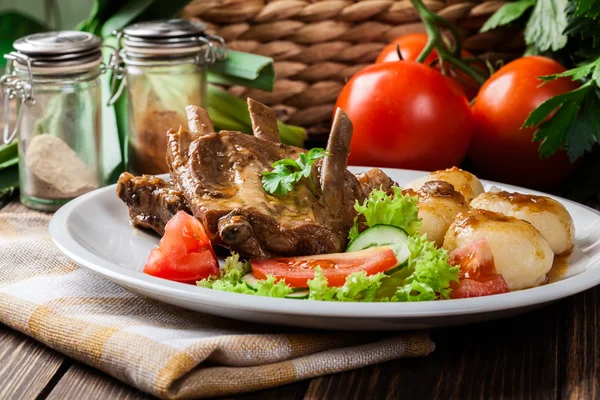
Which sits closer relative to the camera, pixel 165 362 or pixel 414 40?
pixel 165 362

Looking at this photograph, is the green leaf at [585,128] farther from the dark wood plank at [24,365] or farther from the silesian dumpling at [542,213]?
the dark wood plank at [24,365]

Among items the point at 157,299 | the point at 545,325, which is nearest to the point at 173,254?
the point at 157,299

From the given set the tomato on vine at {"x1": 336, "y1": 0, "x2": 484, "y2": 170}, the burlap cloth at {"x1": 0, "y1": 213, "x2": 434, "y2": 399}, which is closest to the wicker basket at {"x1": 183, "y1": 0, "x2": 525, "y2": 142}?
the tomato on vine at {"x1": 336, "y1": 0, "x2": 484, "y2": 170}

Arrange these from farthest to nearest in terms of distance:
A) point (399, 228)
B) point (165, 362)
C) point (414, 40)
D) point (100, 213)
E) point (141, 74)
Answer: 1. point (414, 40)
2. point (141, 74)
3. point (100, 213)
4. point (399, 228)
5. point (165, 362)

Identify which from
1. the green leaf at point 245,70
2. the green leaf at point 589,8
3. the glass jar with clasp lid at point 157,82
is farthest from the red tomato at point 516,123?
the glass jar with clasp lid at point 157,82

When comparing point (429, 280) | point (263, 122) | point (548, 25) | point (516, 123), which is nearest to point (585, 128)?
point (516, 123)

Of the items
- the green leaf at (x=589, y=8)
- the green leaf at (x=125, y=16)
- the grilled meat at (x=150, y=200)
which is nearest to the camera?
the grilled meat at (x=150, y=200)

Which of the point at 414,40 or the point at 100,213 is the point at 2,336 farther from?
the point at 414,40
